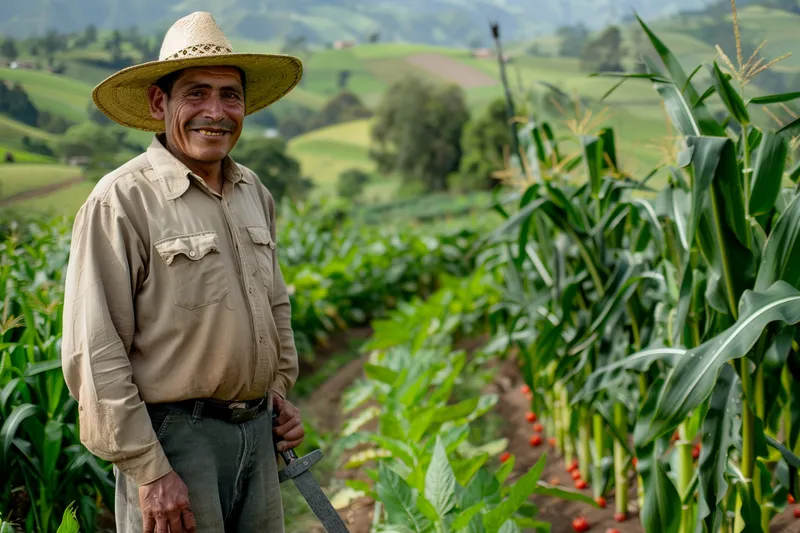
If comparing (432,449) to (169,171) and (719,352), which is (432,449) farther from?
(169,171)

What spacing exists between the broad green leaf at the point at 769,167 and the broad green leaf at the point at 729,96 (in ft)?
0.25

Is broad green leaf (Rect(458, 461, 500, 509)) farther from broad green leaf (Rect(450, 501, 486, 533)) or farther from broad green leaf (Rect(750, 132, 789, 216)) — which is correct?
broad green leaf (Rect(750, 132, 789, 216))

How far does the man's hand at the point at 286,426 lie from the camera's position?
1.85 metres

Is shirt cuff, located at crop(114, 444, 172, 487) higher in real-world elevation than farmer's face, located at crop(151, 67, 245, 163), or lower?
lower

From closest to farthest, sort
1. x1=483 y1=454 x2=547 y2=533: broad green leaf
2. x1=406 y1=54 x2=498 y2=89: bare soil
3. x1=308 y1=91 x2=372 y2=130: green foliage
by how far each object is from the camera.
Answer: x1=483 y1=454 x2=547 y2=533: broad green leaf < x1=308 y1=91 x2=372 y2=130: green foliage < x1=406 y1=54 x2=498 y2=89: bare soil

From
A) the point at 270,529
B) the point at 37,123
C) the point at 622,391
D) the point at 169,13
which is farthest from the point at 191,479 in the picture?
the point at 169,13

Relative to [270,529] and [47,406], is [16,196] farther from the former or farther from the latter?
[270,529]

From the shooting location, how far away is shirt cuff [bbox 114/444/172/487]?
1.49 m

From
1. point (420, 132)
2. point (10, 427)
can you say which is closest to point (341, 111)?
point (420, 132)

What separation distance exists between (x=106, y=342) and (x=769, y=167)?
1.61 metres

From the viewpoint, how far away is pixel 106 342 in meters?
1.47

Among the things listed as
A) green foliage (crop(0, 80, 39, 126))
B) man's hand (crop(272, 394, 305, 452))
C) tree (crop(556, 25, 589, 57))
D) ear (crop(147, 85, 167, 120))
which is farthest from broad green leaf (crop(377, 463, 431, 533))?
tree (crop(556, 25, 589, 57))

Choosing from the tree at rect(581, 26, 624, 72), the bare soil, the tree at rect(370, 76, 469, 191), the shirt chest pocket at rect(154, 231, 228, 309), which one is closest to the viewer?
the shirt chest pocket at rect(154, 231, 228, 309)

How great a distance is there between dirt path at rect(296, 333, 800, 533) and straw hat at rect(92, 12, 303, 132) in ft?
5.66
